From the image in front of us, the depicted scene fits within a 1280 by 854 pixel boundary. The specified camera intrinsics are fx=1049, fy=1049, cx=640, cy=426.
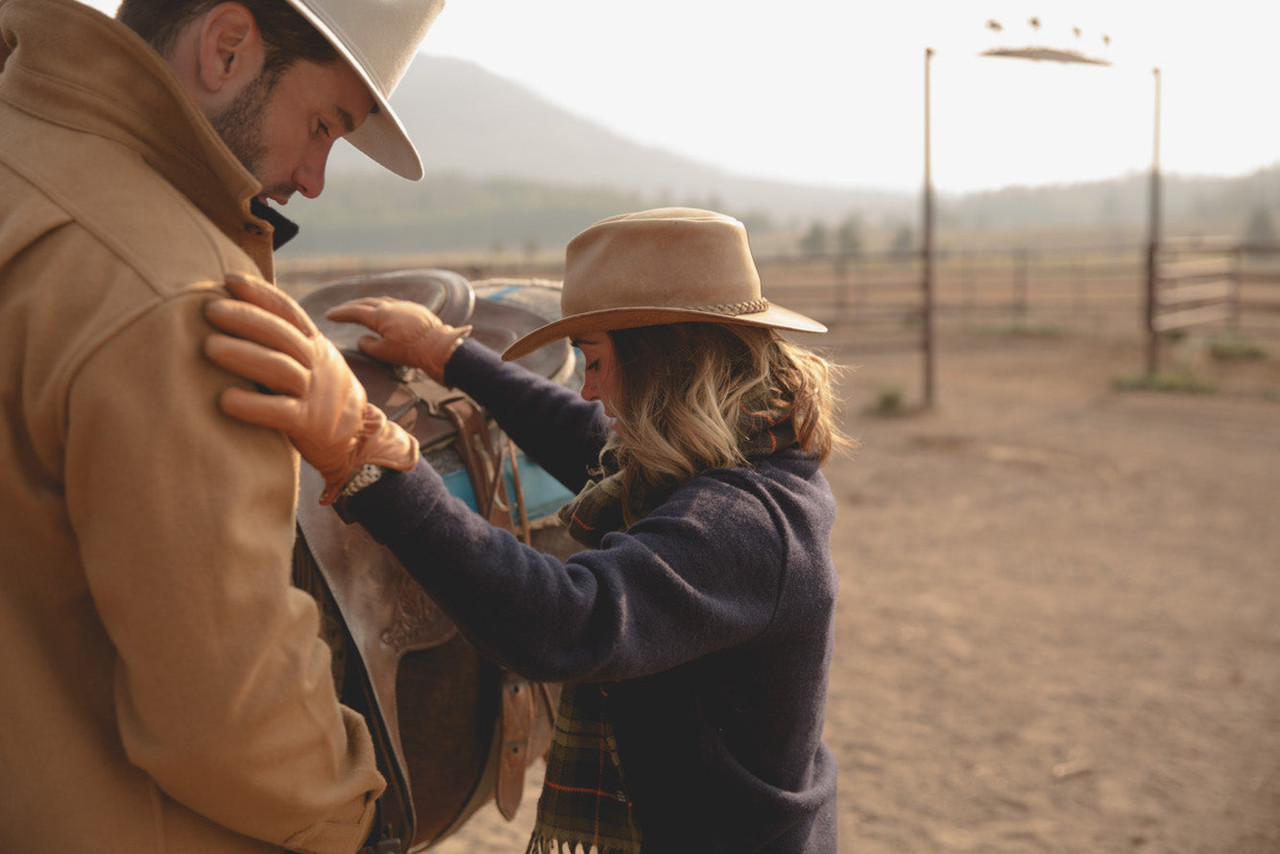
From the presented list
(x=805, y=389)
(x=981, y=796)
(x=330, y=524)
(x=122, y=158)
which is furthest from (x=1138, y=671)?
(x=122, y=158)

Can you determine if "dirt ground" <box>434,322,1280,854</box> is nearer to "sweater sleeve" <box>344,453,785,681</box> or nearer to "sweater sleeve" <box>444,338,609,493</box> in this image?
"sweater sleeve" <box>444,338,609,493</box>

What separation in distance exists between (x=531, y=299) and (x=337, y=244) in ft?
283

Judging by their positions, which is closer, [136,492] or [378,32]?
[136,492]

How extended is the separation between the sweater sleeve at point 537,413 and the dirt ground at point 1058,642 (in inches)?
64.1

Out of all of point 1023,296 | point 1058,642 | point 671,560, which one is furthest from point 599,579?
point 1023,296

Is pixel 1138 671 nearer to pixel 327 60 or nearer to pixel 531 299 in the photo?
pixel 531 299

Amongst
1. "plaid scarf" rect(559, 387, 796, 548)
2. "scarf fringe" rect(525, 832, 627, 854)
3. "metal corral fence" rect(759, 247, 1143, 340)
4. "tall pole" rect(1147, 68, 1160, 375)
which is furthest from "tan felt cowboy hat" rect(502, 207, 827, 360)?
"tall pole" rect(1147, 68, 1160, 375)

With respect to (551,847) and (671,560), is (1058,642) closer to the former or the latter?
(551,847)

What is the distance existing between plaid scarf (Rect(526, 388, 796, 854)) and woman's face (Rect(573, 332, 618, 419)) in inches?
4.6

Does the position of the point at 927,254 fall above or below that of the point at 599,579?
above

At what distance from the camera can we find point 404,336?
1.97 m

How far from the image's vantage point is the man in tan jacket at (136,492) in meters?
0.95

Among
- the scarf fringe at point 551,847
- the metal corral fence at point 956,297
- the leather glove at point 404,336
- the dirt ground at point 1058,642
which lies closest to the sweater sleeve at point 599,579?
the scarf fringe at point 551,847

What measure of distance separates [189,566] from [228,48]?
1.92 feet
